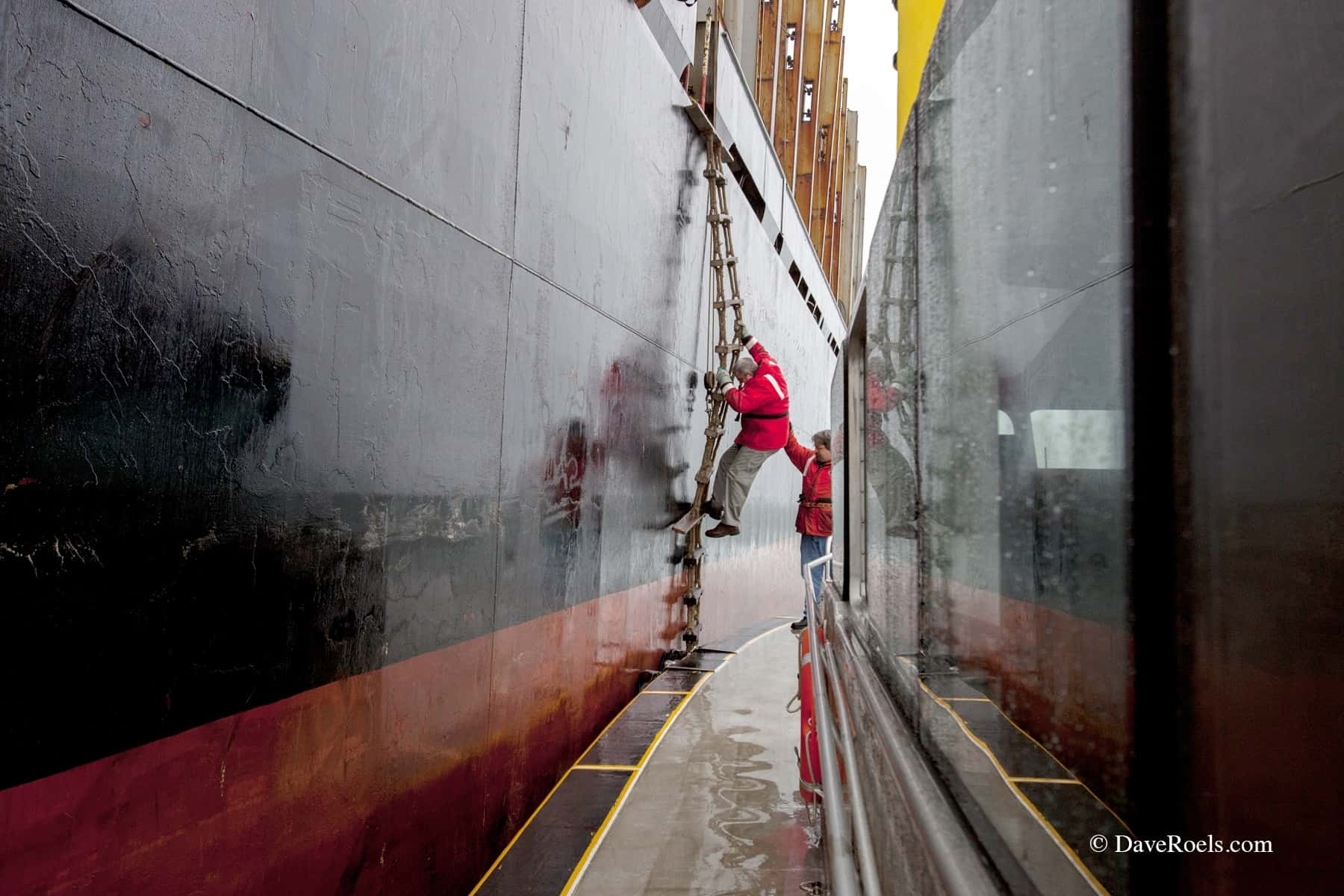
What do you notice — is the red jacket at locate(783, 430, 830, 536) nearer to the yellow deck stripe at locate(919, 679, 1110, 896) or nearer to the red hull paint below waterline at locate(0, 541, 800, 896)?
the red hull paint below waterline at locate(0, 541, 800, 896)

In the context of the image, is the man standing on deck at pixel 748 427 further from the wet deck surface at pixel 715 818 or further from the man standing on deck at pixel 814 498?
the wet deck surface at pixel 715 818

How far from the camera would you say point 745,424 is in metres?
7.76

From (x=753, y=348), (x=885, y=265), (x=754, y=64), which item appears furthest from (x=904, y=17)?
(x=754, y=64)

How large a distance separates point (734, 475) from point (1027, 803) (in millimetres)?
6647

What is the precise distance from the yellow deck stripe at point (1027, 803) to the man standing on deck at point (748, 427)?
5.90 metres

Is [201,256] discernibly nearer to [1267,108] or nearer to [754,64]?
[1267,108]

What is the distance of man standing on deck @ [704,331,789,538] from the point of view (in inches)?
297

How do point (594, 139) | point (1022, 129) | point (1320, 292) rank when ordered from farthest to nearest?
1. point (594, 139)
2. point (1022, 129)
3. point (1320, 292)

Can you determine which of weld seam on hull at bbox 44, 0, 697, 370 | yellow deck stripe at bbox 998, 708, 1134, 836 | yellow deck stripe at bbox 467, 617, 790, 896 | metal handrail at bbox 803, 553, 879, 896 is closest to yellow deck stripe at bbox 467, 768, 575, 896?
yellow deck stripe at bbox 467, 617, 790, 896

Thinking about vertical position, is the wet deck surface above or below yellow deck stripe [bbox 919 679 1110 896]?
below

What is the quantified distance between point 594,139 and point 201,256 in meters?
3.27

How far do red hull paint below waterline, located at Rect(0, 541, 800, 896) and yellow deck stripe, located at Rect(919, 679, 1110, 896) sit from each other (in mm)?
1710

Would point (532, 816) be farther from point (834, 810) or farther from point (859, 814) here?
point (859, 814)

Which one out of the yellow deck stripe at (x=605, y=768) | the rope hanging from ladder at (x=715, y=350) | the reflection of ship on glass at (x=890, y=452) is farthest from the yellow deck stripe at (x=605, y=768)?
the rope hanging from ladder at (x=715, y=350)
